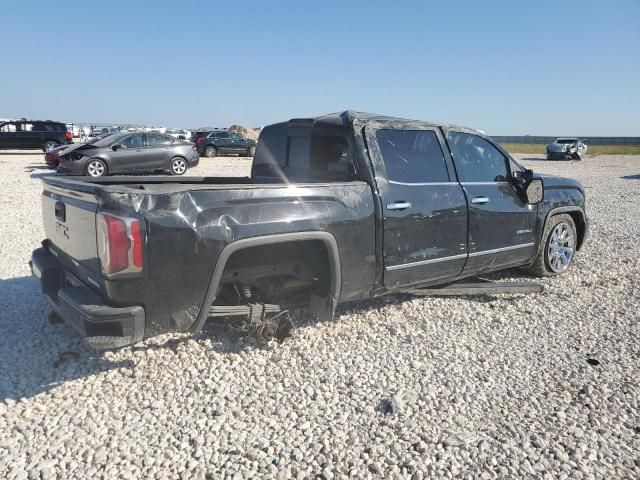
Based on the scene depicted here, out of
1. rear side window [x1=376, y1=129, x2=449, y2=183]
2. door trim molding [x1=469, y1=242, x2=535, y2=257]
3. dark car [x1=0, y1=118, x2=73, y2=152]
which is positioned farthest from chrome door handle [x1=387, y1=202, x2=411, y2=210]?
dark car [x1=0, y1=118, x2=73, y2=152]

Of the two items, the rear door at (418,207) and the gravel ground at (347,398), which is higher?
the rear door at (418,207)

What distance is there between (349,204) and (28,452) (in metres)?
2.51

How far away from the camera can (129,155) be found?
52.5 ft

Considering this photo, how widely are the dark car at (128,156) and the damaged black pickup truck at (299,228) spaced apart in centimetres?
1220

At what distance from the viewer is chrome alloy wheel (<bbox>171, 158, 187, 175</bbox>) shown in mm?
16906

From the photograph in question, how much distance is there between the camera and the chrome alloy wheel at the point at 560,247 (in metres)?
5.58

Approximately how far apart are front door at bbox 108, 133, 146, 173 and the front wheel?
21 cm

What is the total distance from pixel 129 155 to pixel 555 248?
1415 cm

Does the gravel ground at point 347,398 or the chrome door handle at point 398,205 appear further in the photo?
the chrome door handle at point 398,205

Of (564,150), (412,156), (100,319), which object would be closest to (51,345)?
(100,319)

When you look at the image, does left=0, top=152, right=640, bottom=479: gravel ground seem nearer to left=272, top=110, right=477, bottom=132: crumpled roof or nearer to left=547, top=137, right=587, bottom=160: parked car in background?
left=272, top=110, right=477, bottom=132: crumpled roof

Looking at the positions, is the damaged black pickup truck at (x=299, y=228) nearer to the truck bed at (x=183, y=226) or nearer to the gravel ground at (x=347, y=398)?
the truck bed at (x=183, y=226)

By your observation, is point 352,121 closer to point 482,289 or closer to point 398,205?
point 398,205

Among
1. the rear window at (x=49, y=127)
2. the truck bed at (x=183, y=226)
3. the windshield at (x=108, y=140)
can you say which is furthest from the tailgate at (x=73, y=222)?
the rear window at (x=49, y=127)
